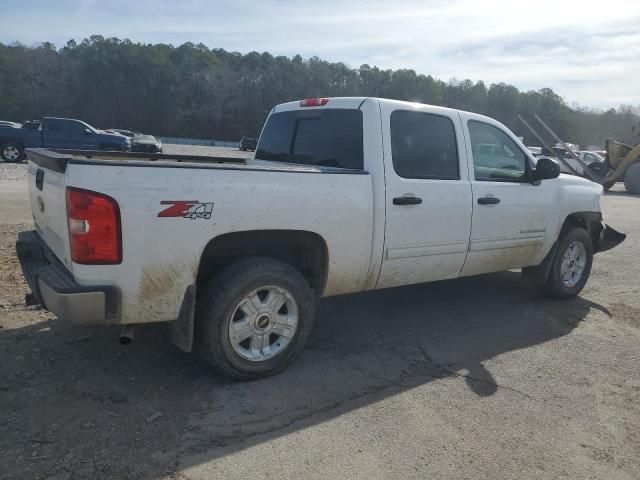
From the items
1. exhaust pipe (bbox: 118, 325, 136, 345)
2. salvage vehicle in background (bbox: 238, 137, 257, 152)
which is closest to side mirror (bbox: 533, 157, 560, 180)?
salvage vehicle in background (bbox: 238, 137, 257, 152)

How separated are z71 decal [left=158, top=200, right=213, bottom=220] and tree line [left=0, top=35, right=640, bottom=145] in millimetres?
69041

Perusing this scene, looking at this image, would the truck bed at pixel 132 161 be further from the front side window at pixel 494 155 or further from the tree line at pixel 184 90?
the tree line at pixel 184 90

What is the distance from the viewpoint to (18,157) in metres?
A: 20.0

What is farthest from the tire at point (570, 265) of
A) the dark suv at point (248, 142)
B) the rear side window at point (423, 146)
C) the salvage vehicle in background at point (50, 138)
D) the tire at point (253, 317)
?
the salvage vehicle in background at point (50, 138)

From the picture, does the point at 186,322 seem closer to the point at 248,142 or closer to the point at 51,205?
the point at 51,205

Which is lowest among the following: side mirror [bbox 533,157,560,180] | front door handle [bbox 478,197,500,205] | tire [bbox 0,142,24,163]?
tire [bbox 0,142,24,163]

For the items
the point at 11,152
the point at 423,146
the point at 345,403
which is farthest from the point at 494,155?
the point at 11,152

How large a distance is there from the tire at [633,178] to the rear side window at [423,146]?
2070 centimetres

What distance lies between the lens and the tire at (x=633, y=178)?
21.8 m

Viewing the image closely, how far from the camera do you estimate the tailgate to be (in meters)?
3.18

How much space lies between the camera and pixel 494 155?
5152 mm

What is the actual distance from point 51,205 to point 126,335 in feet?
3.19

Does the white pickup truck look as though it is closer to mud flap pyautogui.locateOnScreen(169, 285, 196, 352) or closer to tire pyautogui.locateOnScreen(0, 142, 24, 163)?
mud flap pyautogui.locateOnScreen(169, 285, 196, 352)

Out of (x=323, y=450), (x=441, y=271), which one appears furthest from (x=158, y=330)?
(x=441, y=271)
